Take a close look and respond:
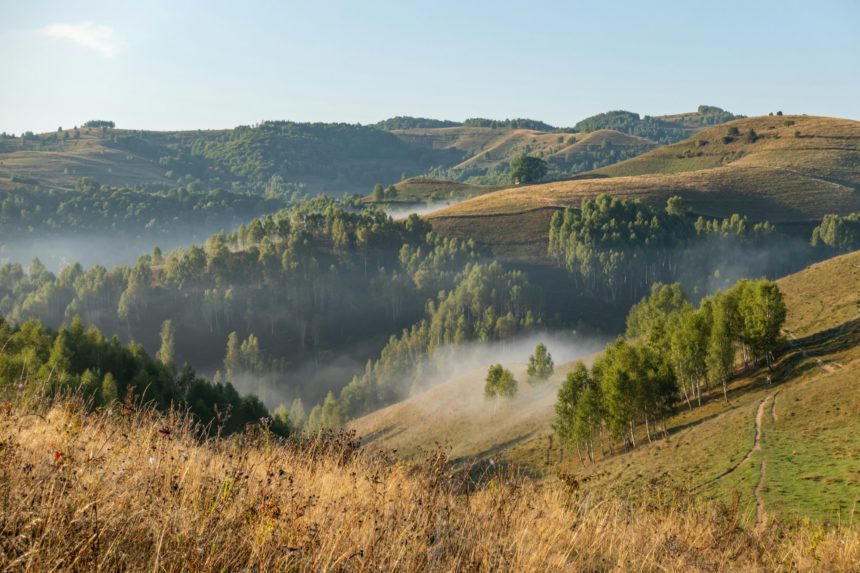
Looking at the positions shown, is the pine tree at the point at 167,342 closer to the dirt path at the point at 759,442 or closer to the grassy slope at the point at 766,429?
Answer: the grassy slope at the point at 766,429

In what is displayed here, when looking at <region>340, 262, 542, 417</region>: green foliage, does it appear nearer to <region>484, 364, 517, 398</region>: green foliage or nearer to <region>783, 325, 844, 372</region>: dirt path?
<region>484, 364, 517, 398</region>: green foliage

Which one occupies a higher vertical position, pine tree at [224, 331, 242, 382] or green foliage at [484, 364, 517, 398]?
green foliage at [484, 364, 517, 398]

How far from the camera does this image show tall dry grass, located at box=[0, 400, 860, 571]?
→ 541 centimetres

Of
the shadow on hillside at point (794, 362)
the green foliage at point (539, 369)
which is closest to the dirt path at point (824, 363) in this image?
the shadow on hillside at point (794, 362)

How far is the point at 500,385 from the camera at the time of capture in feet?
372

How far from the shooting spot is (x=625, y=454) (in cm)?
7194

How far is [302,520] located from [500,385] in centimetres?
10850

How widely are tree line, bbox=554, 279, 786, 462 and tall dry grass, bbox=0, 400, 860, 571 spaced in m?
65.8

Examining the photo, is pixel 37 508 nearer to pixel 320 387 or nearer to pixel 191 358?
pixel 320 387

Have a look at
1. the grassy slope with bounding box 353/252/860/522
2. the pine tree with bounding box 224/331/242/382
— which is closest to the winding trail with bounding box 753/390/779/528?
the grassy slope with bounding box 353/252/860/522

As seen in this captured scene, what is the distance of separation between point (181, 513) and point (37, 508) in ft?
3.83

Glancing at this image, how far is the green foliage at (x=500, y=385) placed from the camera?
113 m

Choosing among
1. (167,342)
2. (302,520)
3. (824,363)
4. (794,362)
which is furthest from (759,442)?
(167,342)

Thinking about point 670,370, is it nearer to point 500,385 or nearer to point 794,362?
point 794,362
